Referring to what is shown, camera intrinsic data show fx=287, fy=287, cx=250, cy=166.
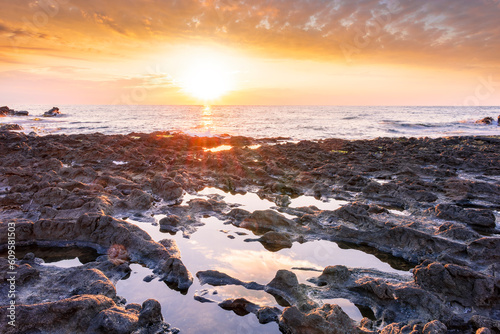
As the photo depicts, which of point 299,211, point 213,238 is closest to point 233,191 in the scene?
point 299,211

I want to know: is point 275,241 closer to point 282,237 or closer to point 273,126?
point 282,237

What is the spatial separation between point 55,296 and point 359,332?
4579 mm

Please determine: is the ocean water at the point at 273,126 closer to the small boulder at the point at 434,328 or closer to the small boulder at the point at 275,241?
the small boulder at the point at 275,241

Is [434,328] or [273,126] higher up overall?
[273,126]

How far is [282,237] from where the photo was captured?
686cm

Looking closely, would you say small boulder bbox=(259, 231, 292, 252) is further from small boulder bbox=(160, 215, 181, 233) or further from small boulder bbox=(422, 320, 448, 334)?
small boulder bbox=(422, 320, 448, 334)

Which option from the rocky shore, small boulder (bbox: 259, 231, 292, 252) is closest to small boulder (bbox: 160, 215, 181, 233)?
the rocky shore

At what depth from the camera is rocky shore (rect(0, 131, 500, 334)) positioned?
402 centimetres

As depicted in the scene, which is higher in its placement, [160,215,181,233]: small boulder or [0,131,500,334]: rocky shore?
[0,131,500,334]: rocky shore

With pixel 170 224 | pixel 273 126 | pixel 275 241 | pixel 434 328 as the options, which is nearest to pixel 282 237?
pixel 275 241

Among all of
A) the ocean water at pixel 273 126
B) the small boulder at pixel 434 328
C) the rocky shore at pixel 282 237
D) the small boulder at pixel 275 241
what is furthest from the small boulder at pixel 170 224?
the ocean water at pixel 273 126

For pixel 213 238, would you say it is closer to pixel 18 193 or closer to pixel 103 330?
pixel 103 330

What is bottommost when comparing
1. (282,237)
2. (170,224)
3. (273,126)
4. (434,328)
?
(170,224)

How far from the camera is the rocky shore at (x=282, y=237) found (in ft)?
13.2
